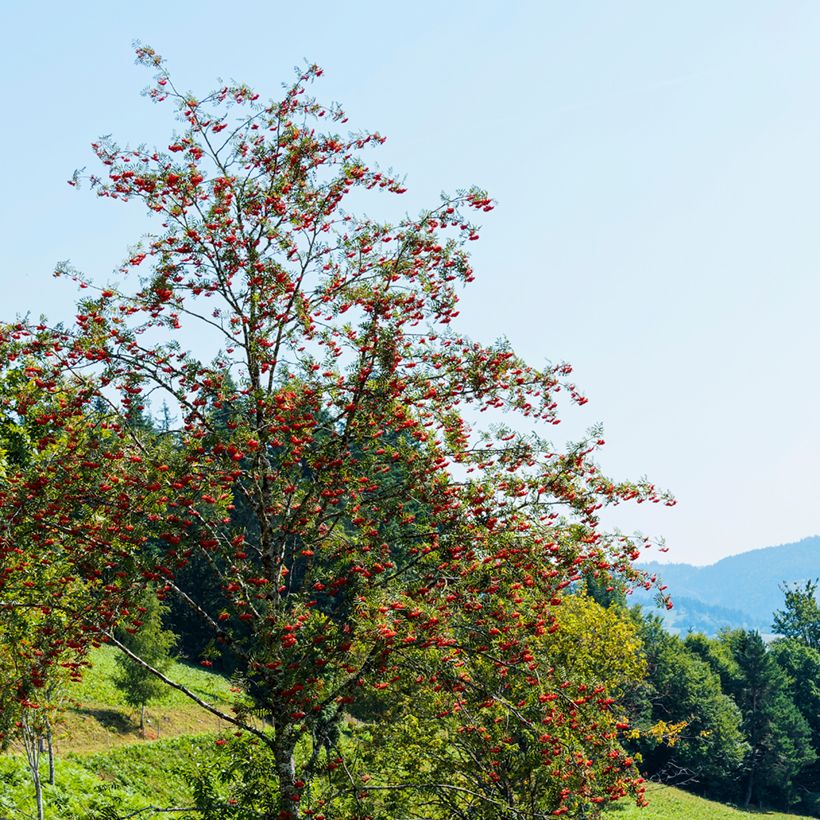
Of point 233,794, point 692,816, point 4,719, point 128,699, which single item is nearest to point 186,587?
point 128,699

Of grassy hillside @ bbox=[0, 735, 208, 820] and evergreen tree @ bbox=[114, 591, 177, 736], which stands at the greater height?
evergreen tree @ bbox=[114, 591, 177, 736]

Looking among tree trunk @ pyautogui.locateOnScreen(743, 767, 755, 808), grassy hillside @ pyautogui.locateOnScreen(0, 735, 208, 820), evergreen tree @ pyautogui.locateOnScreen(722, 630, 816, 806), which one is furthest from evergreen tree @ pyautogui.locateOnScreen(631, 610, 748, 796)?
grassy hillside @ pyautogui.locateOnScreen(0, 735, 208, 820)

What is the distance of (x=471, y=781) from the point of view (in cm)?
1440

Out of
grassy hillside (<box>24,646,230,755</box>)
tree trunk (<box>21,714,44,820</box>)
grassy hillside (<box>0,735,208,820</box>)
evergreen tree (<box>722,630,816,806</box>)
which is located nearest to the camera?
tree trunk (<box>21,714,44,820</box>)

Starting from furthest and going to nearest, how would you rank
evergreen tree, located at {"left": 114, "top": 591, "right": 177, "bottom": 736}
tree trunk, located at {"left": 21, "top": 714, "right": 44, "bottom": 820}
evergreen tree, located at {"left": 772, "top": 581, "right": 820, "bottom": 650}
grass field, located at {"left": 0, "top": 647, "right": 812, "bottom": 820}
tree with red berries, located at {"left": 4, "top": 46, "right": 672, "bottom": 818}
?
evergreen tree, located at {"left": 772, "top": 581, "right": 820, "bottom": 650}
evergreen tree, located at {"left": 114, "top": 591, "right": 177, "bottom": 736}
grass field, located at {"left": 0, "top": 647, "right": 812, "bottom": 820}
tree trunk, located at {"left": 21, "top": 714, "right": 44, "bottom": 820}
tree with red berries, located at {"left": 4, "top": 46, "right": 672, "bottom": 818}

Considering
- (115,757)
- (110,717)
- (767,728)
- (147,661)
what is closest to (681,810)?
(767,728)

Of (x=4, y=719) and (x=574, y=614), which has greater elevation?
(x=574, y=614)

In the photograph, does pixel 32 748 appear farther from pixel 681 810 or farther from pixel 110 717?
pixel 681 810

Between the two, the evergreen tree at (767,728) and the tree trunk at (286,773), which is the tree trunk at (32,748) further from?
the evergreen tree at (767,728)

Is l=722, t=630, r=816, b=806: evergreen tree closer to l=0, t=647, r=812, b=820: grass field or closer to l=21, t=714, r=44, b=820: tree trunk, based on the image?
l=0, t=647, r=812, b=820: grass field

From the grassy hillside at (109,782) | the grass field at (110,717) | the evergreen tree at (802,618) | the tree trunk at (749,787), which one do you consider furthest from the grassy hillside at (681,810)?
the evergreen tree at (802,618)

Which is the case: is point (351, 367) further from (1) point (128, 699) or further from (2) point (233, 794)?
(1) point (128, 699)

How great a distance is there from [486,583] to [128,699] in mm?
30036

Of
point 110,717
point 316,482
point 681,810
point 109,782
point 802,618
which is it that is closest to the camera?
point 316,482
